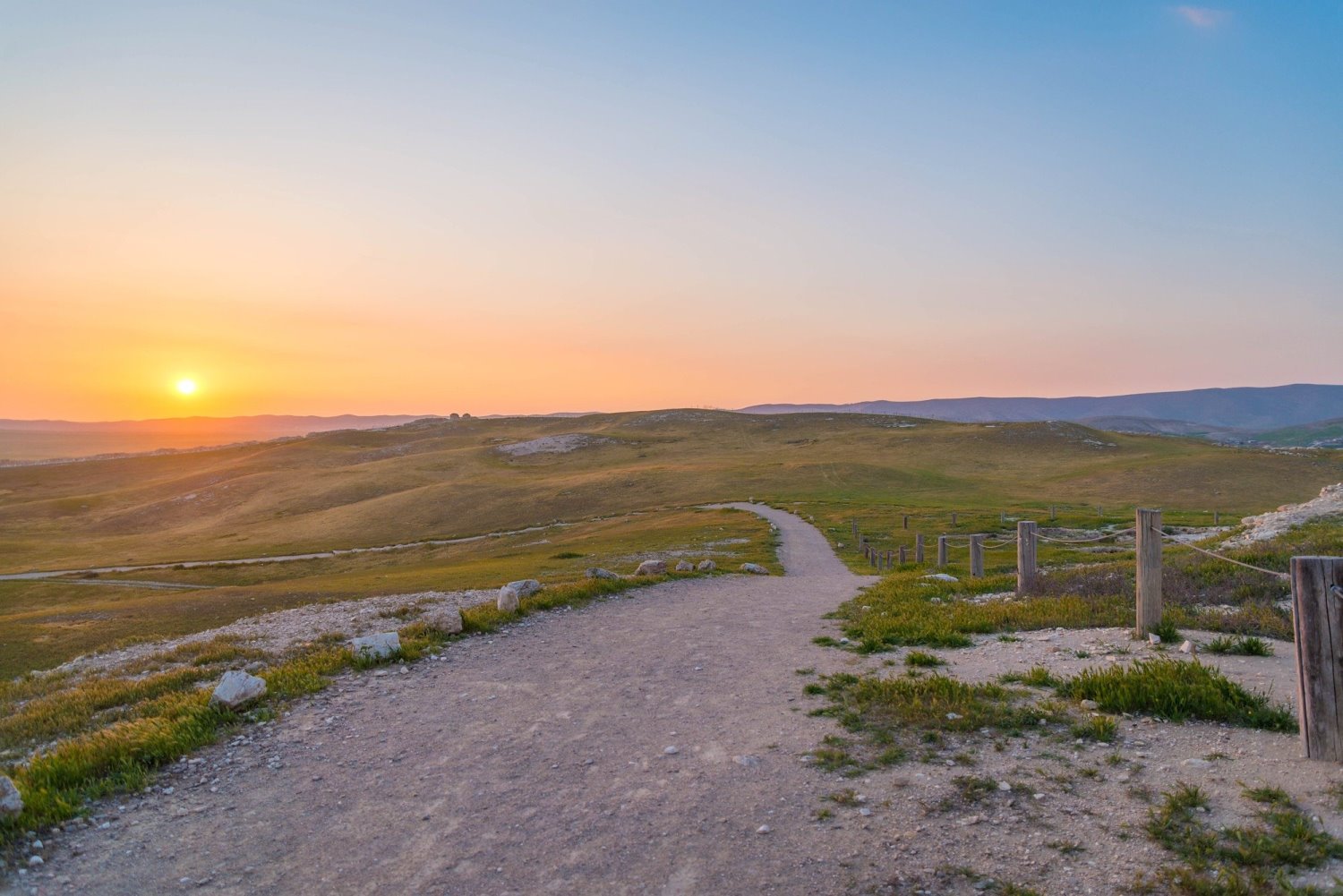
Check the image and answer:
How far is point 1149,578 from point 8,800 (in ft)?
51.3

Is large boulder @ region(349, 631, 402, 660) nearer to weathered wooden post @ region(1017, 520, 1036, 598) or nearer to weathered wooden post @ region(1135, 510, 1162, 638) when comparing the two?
weathered wooden post @ region(1135, 510, 1162, 638)

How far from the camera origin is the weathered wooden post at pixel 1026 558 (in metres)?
17.3

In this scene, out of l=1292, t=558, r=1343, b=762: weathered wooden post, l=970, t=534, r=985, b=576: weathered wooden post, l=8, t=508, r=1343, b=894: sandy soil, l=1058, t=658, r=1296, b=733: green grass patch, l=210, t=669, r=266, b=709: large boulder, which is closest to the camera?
l=8, t=508, r=1343, b=894: sandy soil

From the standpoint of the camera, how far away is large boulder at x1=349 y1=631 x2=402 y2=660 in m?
13.1

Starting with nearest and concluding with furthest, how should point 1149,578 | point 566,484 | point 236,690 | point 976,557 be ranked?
point 236,690 → point 1149,578 → point 976,557 → point 566,484

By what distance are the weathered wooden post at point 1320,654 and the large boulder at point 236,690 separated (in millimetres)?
13410

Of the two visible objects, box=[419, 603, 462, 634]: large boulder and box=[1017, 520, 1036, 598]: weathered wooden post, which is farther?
box=[1017, 520, 1036, 598]: weathered wooden post

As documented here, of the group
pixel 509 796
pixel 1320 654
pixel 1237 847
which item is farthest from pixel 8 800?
pixel 1320 654

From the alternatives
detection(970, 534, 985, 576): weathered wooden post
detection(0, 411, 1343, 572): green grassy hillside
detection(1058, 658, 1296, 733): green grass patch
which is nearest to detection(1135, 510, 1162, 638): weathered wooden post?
detection(1058, 658, 1296, 733): green grass patch

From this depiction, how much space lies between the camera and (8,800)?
7211mm

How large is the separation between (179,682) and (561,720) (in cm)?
877

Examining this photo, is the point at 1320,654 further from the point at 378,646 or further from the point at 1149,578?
the point at 378,646

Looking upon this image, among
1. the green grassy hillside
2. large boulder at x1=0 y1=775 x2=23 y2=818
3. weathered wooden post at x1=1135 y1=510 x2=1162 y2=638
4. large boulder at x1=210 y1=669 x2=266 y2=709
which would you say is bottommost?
the green grassy hillside

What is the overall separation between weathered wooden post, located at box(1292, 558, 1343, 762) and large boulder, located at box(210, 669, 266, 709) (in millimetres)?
13410
